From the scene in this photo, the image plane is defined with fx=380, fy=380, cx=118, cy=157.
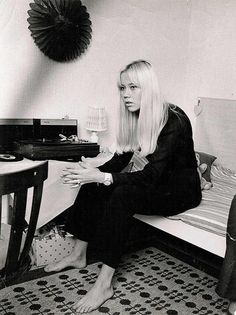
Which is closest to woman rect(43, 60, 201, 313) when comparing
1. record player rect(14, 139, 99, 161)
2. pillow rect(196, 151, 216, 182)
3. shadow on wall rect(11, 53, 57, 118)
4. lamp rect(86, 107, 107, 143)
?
record player rect(14, 139, 99, 161)

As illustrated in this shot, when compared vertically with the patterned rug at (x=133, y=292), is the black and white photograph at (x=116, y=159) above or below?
above

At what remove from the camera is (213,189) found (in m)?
2.34

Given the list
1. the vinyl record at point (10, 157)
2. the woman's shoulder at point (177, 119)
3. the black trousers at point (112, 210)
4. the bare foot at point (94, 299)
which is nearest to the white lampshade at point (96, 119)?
the vinyl record at point (10, 157)

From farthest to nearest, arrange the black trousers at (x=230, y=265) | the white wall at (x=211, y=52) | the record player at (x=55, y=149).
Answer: the white wall at (x=211, y=52) < the record player at (x=55, y=149) < the black trousers at (x=230, y=265)

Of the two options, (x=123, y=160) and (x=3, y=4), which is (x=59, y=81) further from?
(x=123, y=160)

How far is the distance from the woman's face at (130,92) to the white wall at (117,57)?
887 millimetres

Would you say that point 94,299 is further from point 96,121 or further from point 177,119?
point 96,121

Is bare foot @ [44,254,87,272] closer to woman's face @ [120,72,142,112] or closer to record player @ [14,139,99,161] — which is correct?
record player @ [14,139,99,161]

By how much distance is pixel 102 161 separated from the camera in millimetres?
2350

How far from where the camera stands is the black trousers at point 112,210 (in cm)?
175

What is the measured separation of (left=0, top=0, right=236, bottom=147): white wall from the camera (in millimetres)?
2502

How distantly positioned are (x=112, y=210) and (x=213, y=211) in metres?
0.51

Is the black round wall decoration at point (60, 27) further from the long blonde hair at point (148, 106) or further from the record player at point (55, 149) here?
the long blonde hair at point (148, 106)

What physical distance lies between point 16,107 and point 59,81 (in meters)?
0.37
